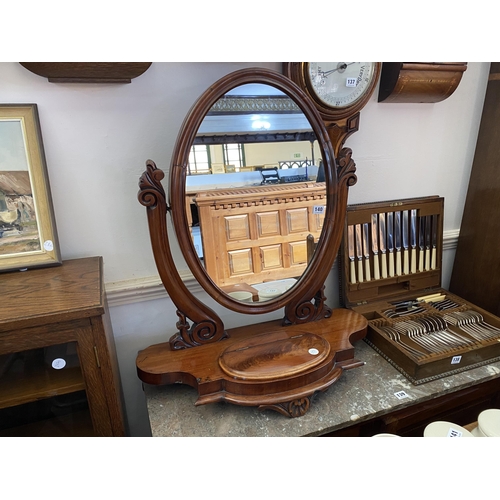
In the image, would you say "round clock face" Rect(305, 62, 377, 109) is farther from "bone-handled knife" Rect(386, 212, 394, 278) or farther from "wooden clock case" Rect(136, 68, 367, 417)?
"bone-handled knife" Rect(386, 212, 394, 278)

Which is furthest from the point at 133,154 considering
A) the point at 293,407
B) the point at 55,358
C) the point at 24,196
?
the point at 293,407

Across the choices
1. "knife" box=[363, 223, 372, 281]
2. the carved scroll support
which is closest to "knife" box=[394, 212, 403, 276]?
"knife" box=[363, 223, 372, 281]

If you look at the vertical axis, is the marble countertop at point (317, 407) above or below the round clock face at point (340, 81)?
below

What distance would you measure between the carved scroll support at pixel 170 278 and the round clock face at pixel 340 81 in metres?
0.54

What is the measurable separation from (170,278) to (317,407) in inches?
19.7

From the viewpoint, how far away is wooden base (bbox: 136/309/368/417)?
0.83 meters

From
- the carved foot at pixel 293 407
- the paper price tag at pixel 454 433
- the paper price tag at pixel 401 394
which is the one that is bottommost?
the paper price tag at pixel 454 433

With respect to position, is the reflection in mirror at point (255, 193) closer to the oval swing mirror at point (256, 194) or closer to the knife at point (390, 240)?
the oval swing mirror at point (256, 194)

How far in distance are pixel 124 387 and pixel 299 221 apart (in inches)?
30.9

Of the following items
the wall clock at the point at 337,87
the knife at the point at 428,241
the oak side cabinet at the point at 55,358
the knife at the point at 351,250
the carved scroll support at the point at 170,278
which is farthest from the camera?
the knife at the point at 428,241

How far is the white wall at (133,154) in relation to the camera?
2.96 feet

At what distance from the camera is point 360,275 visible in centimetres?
122

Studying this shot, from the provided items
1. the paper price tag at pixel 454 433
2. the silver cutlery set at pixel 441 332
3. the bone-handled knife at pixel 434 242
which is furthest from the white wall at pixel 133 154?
the paper price tag at pixel 454 433
